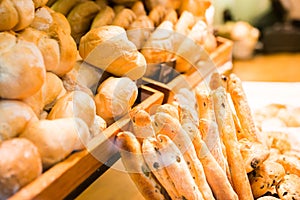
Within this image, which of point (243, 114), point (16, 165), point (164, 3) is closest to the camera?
point (16, 165)

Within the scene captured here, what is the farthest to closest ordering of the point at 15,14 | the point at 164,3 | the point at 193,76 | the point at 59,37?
the point at 164,3 → the point at 193,76 → the point at 59,37 → the point at 15,14

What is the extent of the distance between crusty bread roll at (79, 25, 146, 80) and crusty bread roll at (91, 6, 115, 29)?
0.18 meters

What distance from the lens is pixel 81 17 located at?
1.24m

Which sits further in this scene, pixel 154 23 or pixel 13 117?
pixel 154 23

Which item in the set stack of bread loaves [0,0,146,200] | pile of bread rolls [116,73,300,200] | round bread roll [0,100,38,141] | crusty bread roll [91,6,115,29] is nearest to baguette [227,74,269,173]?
pile of bread rolls [116,73,300,200]

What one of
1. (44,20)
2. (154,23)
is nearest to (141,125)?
(44,20)

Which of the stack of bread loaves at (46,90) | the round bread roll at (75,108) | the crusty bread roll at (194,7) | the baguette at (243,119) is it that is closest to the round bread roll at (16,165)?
the stack of bread loaves at (46,90)

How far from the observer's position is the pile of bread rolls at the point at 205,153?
874mm

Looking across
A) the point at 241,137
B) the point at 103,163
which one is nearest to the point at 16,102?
the point at 103,163

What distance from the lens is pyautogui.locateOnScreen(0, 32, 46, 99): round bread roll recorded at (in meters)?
0.73

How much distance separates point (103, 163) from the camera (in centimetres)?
86

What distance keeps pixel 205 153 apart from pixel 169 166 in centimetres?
14

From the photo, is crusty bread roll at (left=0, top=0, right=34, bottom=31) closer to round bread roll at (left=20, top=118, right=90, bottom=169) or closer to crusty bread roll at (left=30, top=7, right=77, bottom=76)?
crusty bread roll at (left=30, top=7, right=77, bottom=76)

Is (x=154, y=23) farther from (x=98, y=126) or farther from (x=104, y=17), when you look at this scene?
(x=98, y=126)
